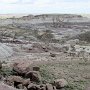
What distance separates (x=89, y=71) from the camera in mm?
29266

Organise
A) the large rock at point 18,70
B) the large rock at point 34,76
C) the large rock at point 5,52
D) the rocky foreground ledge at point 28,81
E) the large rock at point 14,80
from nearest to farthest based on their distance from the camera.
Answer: the rocky foreground ledge at point 28,81 < the large rock at point 14,80 < the large rock at point 34,76 < the large rock at point 18,70 < the large rock at point 5,52

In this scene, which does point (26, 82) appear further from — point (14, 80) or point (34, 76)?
point (34, 76)

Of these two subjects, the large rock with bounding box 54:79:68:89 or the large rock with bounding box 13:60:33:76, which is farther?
the large rock with bounding box 13:60:33:76

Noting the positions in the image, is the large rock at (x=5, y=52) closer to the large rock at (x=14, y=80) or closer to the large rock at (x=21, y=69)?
the large rock at (x=21, y=69)

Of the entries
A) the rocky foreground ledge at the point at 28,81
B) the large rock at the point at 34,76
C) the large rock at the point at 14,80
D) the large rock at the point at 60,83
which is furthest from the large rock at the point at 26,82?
the large rock at the point at 60,83

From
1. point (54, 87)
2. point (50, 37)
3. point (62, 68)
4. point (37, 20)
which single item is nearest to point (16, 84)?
point (54, 87)

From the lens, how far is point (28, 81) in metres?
23.6

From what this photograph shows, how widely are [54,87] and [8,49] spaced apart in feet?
56.5

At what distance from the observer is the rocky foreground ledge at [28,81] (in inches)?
888

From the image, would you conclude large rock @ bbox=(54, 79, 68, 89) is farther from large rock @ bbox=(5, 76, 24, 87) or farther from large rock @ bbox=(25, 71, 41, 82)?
large rock @ bbox=(5, 76, 24, 87)

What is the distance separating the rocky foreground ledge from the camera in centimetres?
2255

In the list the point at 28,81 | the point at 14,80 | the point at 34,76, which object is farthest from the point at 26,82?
the point at 34,76

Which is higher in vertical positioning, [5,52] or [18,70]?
[18,70]

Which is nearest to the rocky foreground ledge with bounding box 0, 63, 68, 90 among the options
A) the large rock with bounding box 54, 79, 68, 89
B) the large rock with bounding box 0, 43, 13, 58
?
the large rock with bounding box 54, 79, 68, 89
